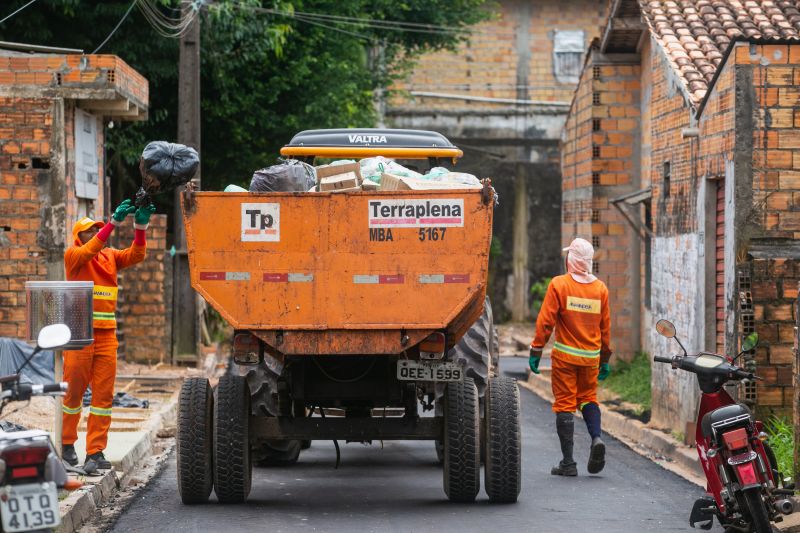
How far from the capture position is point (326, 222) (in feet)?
29.7

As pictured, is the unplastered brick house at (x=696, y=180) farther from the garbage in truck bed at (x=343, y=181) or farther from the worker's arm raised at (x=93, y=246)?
the worker's arm raised at (x=93, y=246)

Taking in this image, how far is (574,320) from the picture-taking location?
1154 centimetres

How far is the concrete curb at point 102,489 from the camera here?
8.84 meters

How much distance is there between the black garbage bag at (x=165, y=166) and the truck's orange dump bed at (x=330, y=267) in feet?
2.43

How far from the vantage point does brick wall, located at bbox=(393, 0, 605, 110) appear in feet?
127

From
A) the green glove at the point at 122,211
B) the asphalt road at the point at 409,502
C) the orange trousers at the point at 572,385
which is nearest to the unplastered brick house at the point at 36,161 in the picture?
the asphalt road at the point at 409,502

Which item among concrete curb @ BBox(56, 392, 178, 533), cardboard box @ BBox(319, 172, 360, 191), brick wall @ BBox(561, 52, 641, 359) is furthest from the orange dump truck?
brick wall @ BBox(561, 52, 641, 359)

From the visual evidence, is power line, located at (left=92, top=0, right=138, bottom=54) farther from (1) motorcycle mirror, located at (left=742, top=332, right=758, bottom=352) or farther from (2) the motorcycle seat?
(2) the motorcycle seat

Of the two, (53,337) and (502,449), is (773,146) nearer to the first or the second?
(502,449)

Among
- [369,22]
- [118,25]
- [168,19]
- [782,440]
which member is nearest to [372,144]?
[782,440]

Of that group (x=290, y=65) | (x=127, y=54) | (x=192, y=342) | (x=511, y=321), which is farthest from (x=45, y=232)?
(x=511, y=321)

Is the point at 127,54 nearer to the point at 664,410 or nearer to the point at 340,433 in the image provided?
the point at 664,410

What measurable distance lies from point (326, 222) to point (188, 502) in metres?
2.32

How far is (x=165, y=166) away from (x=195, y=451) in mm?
1996
